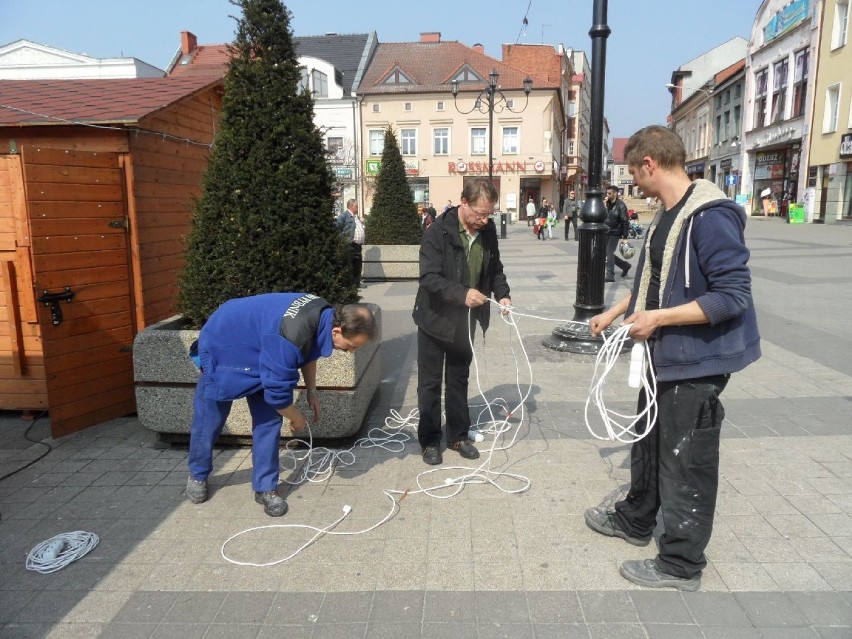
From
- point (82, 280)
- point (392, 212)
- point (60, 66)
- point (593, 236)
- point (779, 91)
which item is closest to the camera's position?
point (82, 280)

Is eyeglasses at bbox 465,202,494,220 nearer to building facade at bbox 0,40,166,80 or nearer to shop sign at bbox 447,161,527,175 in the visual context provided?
building facade at bbox 0,40,166,80

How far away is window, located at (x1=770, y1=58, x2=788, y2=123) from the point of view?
34688 millimetres

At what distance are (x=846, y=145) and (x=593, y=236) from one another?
90.4 ft

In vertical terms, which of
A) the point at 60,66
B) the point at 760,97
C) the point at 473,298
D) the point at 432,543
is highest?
the point at 760,97

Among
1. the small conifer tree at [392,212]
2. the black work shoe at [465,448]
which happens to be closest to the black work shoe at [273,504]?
the black work shoe at [465,448]

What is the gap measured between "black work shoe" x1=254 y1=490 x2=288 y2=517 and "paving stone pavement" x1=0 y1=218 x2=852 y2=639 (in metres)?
0.05

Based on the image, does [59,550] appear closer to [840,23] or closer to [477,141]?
[840,23]

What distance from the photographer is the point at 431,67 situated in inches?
1816

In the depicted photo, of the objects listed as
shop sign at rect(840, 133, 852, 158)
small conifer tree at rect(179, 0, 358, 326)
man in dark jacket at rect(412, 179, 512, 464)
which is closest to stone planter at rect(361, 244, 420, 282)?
small conifer tree at rect(179, 0, 358, 326)

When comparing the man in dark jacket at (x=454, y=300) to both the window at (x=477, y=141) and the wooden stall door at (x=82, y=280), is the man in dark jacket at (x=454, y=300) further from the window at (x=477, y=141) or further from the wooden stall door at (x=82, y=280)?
the window at (x=477, y=141)

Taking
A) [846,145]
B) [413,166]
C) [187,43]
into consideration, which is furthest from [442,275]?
[187,43]

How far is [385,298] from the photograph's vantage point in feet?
37.1

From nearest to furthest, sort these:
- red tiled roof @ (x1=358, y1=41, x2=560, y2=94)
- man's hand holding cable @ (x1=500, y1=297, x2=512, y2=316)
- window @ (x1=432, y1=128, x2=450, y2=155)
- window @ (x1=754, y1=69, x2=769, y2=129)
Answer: man's hand holding cable @ (x1=500, y1=297, x2=512, y2=316) < window @ (x1=754, y1=69, x2=769, y2=129) < red tiled roof @ (x1=358, y1=41, x2=560, y2=94) < window @ (x1=432, y1=128, x2=450, y2=155)

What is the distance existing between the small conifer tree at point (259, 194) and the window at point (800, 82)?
115 ft
